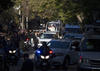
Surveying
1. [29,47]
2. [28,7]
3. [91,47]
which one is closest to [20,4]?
[28,7]

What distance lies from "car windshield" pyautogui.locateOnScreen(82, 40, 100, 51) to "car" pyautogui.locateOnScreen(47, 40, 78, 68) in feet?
6.86

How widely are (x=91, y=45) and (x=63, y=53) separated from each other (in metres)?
2.27

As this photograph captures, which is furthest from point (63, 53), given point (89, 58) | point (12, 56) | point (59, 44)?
point (12, 56)

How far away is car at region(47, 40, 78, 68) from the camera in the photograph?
1822 cm

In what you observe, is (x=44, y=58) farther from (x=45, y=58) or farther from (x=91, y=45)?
(x=91, y=45)

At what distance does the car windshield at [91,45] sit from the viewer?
640 inches

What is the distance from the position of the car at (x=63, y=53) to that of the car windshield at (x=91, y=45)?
6.86 feet

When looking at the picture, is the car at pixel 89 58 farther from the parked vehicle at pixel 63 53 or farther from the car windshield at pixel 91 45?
the parked vehicle at pixel 63 53

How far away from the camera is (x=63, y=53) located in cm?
1833

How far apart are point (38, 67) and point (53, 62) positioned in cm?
93

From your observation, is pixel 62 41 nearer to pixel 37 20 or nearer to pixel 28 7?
pixel 28 7

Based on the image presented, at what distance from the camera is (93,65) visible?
15.3 meters

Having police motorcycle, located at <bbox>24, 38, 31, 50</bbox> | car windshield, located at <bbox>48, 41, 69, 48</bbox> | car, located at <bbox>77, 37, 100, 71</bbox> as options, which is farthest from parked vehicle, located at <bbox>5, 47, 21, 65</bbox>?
police motorcycle, located at <bbox>24, 38, 31, 50</bbox>

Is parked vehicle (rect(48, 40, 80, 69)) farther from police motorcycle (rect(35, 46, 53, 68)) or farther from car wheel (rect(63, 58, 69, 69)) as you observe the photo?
police motorcycle (rect(35, 46, 53, 68))
